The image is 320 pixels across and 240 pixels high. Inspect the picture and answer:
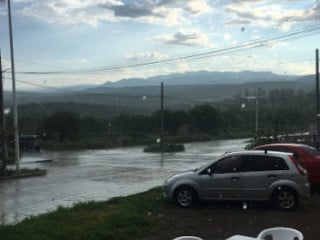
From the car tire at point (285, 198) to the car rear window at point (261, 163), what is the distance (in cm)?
55

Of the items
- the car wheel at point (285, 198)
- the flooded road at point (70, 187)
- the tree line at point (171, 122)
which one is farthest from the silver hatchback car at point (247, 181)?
the tree line at point (171, 122)

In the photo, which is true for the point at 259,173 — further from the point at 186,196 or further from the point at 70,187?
the point at 70,187

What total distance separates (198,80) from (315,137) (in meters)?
130

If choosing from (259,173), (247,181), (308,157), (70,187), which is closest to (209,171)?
(247,181)

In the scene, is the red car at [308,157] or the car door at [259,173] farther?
the red car at [308,157]


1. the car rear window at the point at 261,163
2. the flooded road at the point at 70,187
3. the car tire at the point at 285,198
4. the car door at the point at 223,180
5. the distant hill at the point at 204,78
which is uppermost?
the distant hill at the point at 204,78

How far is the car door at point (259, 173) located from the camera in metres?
12.5

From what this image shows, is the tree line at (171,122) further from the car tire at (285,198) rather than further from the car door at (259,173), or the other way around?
the car tire at (285,198)

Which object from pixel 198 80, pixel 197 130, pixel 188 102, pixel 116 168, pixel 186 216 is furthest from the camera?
pixel 198 80

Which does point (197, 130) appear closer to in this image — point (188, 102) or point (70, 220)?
point (188, 102)

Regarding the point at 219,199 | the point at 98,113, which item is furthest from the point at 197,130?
the point at 219,199

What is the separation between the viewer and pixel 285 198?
40.7ft

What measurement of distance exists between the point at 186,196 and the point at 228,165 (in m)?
1.28

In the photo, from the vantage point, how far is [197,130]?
222 ft
